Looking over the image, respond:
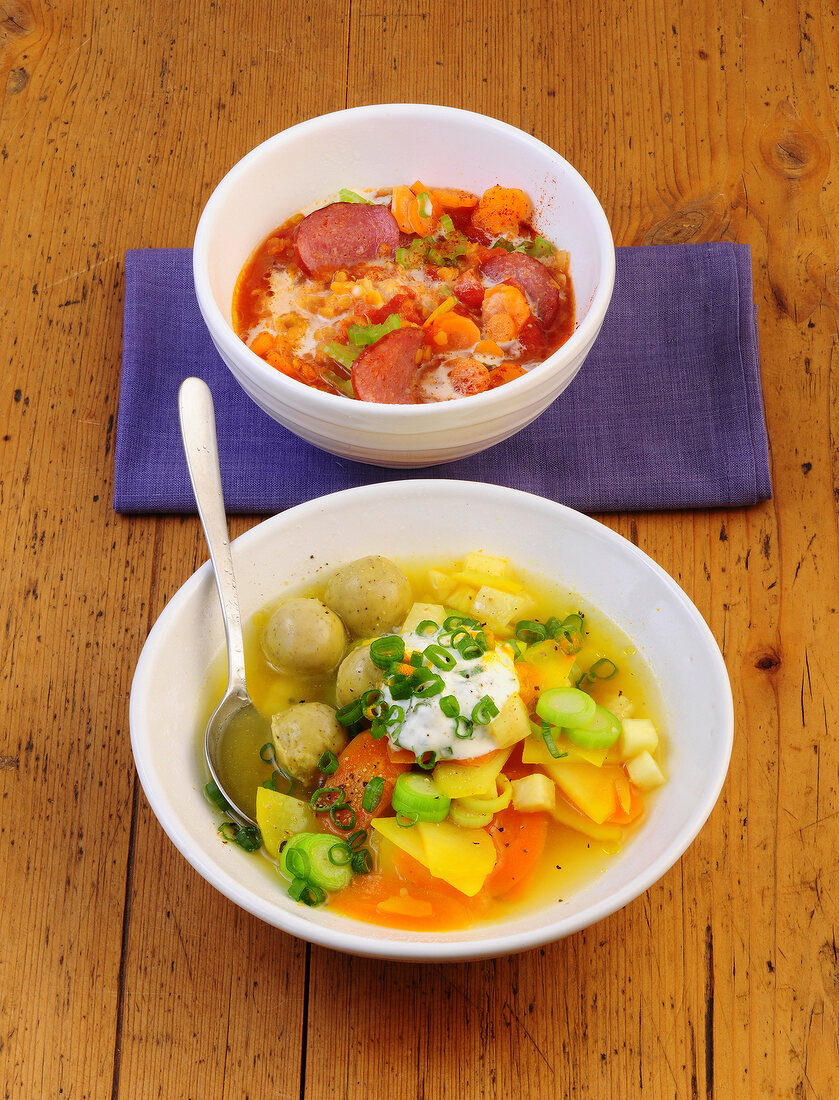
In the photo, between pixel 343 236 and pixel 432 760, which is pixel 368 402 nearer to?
pixel 343 236

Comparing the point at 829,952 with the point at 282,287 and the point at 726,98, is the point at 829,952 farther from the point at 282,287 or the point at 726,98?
the point at 726,98

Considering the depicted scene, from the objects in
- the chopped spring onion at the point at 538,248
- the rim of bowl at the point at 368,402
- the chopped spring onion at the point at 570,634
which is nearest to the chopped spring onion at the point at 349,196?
the rim of bowl at the point at 368,402

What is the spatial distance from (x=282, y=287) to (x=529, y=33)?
4.12ft

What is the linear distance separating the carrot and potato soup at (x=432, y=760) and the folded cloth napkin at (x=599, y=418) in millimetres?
411

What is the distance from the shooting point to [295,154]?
2236 millimetres

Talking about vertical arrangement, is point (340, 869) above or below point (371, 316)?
below

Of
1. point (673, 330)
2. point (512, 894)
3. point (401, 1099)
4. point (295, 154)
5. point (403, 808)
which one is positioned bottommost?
point (401, 1099)

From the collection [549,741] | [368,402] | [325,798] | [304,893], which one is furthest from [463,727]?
[368,402]

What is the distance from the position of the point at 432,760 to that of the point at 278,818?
0.28 meters

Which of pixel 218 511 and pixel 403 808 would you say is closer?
pixel 403 808

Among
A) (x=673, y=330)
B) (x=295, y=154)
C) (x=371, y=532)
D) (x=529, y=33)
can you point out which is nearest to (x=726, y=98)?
(x=529, y=33)

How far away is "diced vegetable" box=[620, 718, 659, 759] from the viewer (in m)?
1.79

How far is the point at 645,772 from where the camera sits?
176cm

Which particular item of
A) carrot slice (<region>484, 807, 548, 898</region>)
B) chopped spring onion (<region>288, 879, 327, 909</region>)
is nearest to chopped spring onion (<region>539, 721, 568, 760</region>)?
carrot slice (<region>484, 807, 548, 898</region>)
